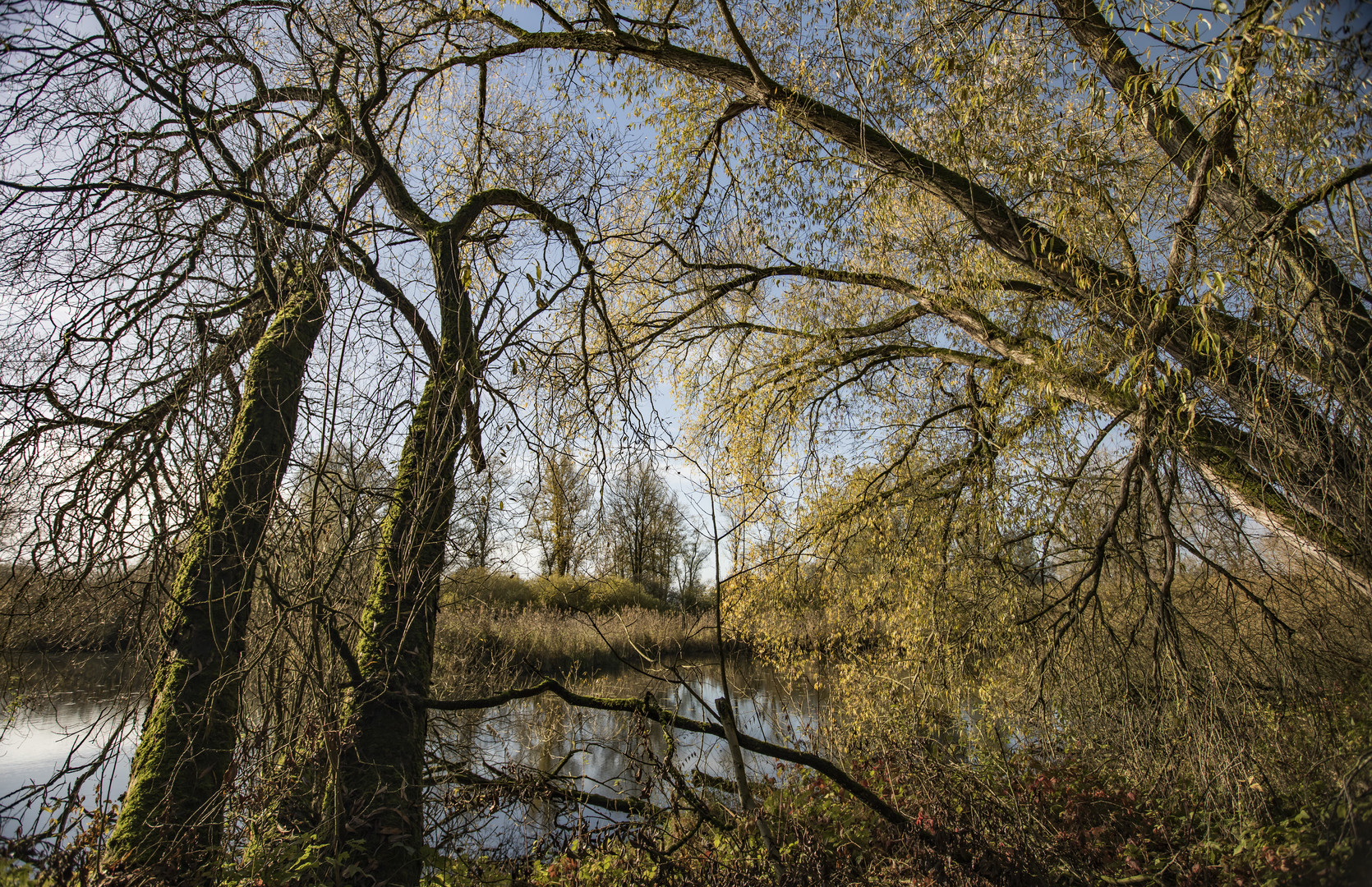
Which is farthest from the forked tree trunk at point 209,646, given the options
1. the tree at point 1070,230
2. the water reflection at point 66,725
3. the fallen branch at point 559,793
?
the tree at point 1070,230

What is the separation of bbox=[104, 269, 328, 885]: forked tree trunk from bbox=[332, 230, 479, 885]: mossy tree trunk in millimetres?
534

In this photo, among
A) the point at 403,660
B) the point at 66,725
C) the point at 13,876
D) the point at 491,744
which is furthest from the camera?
the point at 491,744

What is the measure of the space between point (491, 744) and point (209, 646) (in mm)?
4474

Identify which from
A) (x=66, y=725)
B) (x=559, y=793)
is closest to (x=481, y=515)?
(x=559, y=793)

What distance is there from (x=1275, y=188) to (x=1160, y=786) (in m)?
4.22

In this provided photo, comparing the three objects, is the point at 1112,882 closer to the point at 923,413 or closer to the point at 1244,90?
the point at 1244,90

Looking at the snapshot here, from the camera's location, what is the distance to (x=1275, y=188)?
386cm

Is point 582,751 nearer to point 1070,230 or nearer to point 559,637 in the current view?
point 1070,230

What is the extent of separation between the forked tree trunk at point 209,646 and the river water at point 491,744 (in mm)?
203

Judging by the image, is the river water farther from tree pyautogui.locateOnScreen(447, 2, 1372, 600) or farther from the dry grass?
tree pyautogui.locateOnScreen(447, 2, 1372, 600)

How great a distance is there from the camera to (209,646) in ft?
12.6

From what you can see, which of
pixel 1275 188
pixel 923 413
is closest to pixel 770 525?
pixel 923 413

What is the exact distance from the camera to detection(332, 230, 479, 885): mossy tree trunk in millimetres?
3070

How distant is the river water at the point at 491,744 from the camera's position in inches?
125
